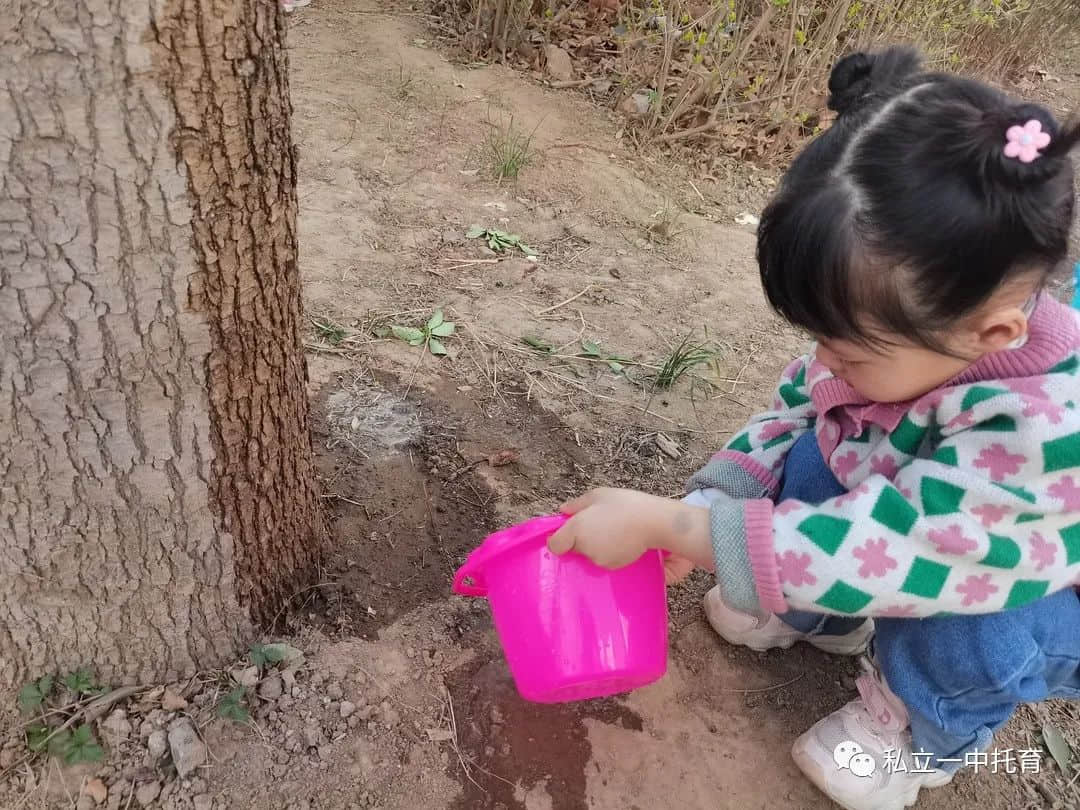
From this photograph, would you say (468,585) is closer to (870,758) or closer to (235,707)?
(235,707)

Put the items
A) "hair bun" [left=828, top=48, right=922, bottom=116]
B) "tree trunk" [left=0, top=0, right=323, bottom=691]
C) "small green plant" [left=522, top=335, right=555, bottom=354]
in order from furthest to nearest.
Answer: "small green plant" [left=522, top=335, right=555, bottom=354] < "hair bun" [left=828, top=48, right=922, bottom=116] < "tree trunk" [left=0, top=0, right=323, bottom=691]

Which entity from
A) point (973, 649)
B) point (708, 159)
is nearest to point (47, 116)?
point (973, 649)

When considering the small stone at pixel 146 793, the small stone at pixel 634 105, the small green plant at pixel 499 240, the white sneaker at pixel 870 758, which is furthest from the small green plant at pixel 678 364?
the small stone at pixel 634 105

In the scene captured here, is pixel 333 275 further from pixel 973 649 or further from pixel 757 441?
pixel 973 649

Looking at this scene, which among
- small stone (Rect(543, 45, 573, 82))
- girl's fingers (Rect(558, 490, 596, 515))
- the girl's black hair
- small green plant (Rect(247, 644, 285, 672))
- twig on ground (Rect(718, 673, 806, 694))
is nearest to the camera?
the girl's black hair

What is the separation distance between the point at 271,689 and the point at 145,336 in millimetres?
696

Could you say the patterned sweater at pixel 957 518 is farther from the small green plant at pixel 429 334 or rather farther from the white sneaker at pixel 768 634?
the small green plant at pixel 429 334

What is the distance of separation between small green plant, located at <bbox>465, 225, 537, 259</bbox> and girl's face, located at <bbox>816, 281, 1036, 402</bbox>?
1.82 m

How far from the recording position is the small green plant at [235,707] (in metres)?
1.46

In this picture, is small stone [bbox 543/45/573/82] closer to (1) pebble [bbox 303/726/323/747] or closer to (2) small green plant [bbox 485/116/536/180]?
(2) small green plant [bbox 485/116/536/180]

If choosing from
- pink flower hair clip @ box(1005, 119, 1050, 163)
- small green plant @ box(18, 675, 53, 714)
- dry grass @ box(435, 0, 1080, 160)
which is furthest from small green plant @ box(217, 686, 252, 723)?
dry grass @ box(435, 0, 1080, 160)

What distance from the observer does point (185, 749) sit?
1.41m

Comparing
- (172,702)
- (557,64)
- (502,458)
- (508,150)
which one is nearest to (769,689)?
(502,458)

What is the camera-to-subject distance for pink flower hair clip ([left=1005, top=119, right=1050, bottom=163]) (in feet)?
3.35
